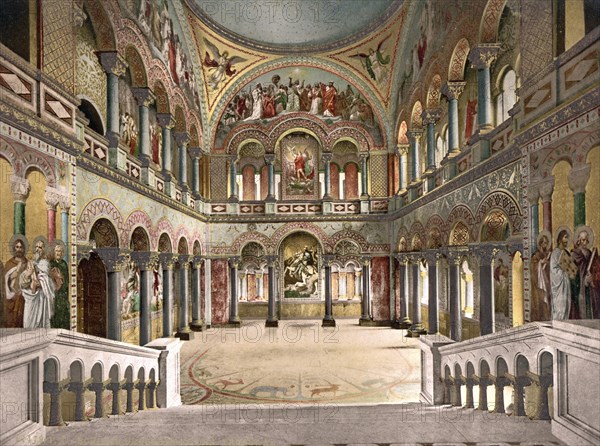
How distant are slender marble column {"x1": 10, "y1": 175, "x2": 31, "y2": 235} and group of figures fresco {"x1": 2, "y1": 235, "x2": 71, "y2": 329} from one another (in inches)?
5.7

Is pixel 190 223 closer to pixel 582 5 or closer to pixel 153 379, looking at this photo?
pixel 153 379

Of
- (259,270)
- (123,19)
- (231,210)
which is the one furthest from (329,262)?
(123,19)

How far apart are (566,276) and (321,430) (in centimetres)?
392

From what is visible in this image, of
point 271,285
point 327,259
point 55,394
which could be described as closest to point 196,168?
point 271,285

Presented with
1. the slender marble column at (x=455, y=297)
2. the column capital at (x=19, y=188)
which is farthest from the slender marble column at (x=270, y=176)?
the column capital at (x=19, y=188)

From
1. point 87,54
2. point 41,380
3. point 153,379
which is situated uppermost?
point 87,54

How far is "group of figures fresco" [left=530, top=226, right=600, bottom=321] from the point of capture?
5184 mm

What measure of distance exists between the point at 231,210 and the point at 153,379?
13.2 m

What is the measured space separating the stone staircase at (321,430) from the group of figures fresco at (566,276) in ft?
5.64

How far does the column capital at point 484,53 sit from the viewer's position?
9594mm

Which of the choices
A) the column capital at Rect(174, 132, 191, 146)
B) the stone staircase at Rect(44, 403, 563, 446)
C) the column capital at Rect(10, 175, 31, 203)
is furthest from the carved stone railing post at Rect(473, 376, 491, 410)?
the column capital at Rect(174, 132, 191, 146)

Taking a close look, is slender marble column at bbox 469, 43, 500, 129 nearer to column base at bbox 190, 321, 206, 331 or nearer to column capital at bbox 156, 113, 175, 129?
column capital at bbox 156, 113, 175, 129

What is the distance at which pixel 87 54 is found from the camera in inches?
408

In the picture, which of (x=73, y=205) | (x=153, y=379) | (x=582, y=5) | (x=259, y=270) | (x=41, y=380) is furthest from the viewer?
(x=259, y=270)
